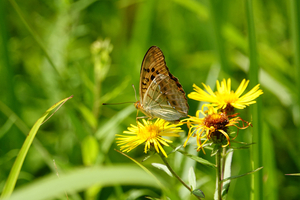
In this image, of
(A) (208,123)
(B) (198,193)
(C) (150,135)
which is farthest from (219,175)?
(C) (150,135)

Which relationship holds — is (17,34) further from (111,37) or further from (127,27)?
(127,27)

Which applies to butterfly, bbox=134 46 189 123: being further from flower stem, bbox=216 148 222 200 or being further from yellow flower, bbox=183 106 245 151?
flower stem, bbox=216 148 222 200

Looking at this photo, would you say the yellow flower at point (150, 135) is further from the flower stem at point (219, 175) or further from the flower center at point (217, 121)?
the flower stem at point (219, 175)

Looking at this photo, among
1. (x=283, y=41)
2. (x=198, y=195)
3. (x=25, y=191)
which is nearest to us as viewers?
(x=25, y=191)

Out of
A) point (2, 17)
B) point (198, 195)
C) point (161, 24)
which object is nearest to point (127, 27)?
point (161, 24)

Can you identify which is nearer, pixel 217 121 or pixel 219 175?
pixel 219 175

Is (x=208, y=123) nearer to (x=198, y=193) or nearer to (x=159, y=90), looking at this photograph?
(x=198, y=193)

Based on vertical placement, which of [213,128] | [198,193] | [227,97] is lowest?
[198,193]
